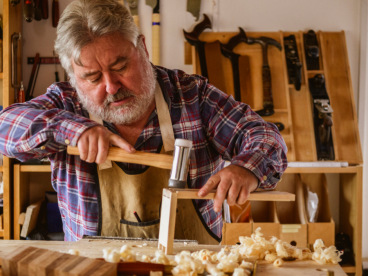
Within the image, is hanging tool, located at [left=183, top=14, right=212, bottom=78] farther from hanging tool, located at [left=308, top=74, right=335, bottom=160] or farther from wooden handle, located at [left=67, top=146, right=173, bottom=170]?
wooden handle, located at [left=67, top=146, right=173, bottom=170]

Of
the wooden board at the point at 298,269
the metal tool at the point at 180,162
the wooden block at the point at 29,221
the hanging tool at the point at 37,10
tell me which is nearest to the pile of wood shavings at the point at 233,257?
the wooden board at the point at 298,269

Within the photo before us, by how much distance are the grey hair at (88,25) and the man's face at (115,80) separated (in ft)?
0.09

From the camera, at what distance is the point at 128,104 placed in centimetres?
175

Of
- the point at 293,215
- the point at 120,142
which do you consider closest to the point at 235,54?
the point at 293,215

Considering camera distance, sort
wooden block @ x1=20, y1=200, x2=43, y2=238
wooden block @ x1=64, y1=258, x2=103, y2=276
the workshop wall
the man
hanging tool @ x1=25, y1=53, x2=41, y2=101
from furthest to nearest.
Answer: the workshop wall → hanging tool @ x1=25, y1=53, x2=41, y2=101 → wooden block @ x1=20, y1=200, x2=43, y2=238 → the man → wooden block @ x1=64, y1=258, x2=103, y2=276

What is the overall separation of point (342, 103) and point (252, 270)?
8.05ft

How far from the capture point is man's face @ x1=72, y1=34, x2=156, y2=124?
1652 mm

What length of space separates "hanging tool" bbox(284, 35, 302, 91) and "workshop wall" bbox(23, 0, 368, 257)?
0.15 m

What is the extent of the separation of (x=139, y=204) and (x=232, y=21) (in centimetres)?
220

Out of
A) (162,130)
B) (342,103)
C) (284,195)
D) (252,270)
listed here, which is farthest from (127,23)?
(342,103)

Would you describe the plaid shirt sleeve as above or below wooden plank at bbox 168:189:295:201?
above

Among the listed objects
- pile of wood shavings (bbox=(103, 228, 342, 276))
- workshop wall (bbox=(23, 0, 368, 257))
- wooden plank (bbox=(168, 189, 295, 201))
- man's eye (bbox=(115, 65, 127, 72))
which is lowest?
pile of wood shavings (bbox=(103, 228, 342, 276))

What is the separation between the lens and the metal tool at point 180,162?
138 centimetres

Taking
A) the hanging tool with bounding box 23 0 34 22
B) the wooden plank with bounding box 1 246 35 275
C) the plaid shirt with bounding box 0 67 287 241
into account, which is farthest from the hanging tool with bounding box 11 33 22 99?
the wooden plank with bounding box 1 246 35 275
